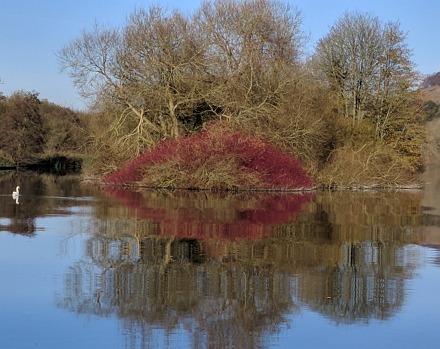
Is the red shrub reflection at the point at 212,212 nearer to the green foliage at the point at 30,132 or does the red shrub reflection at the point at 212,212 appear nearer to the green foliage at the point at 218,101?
the green foliage at the point at 218,101

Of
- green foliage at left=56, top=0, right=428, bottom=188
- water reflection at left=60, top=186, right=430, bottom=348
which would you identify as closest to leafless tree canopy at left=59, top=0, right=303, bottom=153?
green foliage at left=56, top=0, right=428, bottom=188

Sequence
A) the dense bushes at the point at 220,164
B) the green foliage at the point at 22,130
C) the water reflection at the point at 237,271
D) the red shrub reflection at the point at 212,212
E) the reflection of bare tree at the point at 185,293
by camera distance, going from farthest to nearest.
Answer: the green foliage at the point at 22,130 → the dense bushes at the point at 220,164 → the red shrub reflection at the point at 212,212 → the water reflection at the point at 237,271 → the reflection of bare tree at the point at 185,293

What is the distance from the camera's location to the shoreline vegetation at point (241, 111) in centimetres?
3209

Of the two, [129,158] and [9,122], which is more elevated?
[9,122]

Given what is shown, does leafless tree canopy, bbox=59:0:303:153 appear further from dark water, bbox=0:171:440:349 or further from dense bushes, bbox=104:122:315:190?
dark water, bbox=0:171:440:349

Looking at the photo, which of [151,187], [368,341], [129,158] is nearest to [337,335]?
[368,341]

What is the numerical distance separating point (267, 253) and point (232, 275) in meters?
2.29

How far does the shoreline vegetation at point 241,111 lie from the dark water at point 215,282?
509 inches

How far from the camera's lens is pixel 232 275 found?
1015cm

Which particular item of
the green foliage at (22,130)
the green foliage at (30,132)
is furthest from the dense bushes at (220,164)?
the green foliage at (22,130)

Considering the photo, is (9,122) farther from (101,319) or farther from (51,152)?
(101,319)

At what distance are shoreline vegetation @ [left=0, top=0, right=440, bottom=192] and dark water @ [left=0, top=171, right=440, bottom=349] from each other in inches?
509

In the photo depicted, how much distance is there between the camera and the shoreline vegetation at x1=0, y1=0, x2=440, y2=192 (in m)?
32.1

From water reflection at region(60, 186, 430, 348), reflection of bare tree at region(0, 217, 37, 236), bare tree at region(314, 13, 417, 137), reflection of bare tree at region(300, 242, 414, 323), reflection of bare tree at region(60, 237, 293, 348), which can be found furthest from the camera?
bare tree at region(314, 13, 417, 137)
